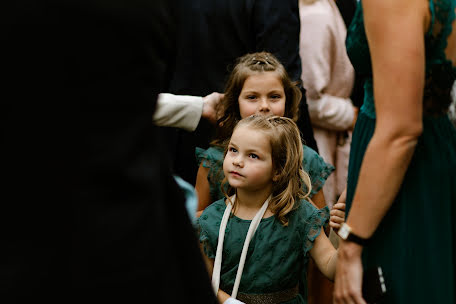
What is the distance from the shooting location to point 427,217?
5.55 ft

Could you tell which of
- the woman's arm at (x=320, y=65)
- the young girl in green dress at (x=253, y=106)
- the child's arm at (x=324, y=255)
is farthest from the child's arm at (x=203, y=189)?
the woman's arm at (x=320, y=65)

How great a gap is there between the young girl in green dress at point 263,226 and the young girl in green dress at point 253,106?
36 centimetres

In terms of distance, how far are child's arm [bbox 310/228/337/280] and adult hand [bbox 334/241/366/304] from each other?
1.40 ft

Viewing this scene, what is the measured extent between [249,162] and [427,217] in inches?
31.6

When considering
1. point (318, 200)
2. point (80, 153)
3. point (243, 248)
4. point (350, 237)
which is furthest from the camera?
point (318, 200)

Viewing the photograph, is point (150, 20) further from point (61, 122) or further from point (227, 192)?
point (227, 192)

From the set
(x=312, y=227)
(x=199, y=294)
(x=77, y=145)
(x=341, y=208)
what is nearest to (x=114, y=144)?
(x=77, y=145)

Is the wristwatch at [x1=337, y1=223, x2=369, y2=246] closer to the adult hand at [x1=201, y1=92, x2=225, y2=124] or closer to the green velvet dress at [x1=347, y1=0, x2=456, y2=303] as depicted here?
the green velvet dress at [x1=347, y1=0, x2=456, y2=303]

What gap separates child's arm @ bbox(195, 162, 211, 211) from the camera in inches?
109

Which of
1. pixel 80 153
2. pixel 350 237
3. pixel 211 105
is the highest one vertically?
pixel 80 153

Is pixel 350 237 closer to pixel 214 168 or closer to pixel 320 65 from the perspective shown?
pixel 214 168

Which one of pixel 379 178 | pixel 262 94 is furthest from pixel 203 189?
pixel 379 178

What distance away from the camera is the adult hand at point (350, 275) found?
1.68 metres

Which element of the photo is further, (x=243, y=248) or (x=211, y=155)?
(x=211, y=155)
